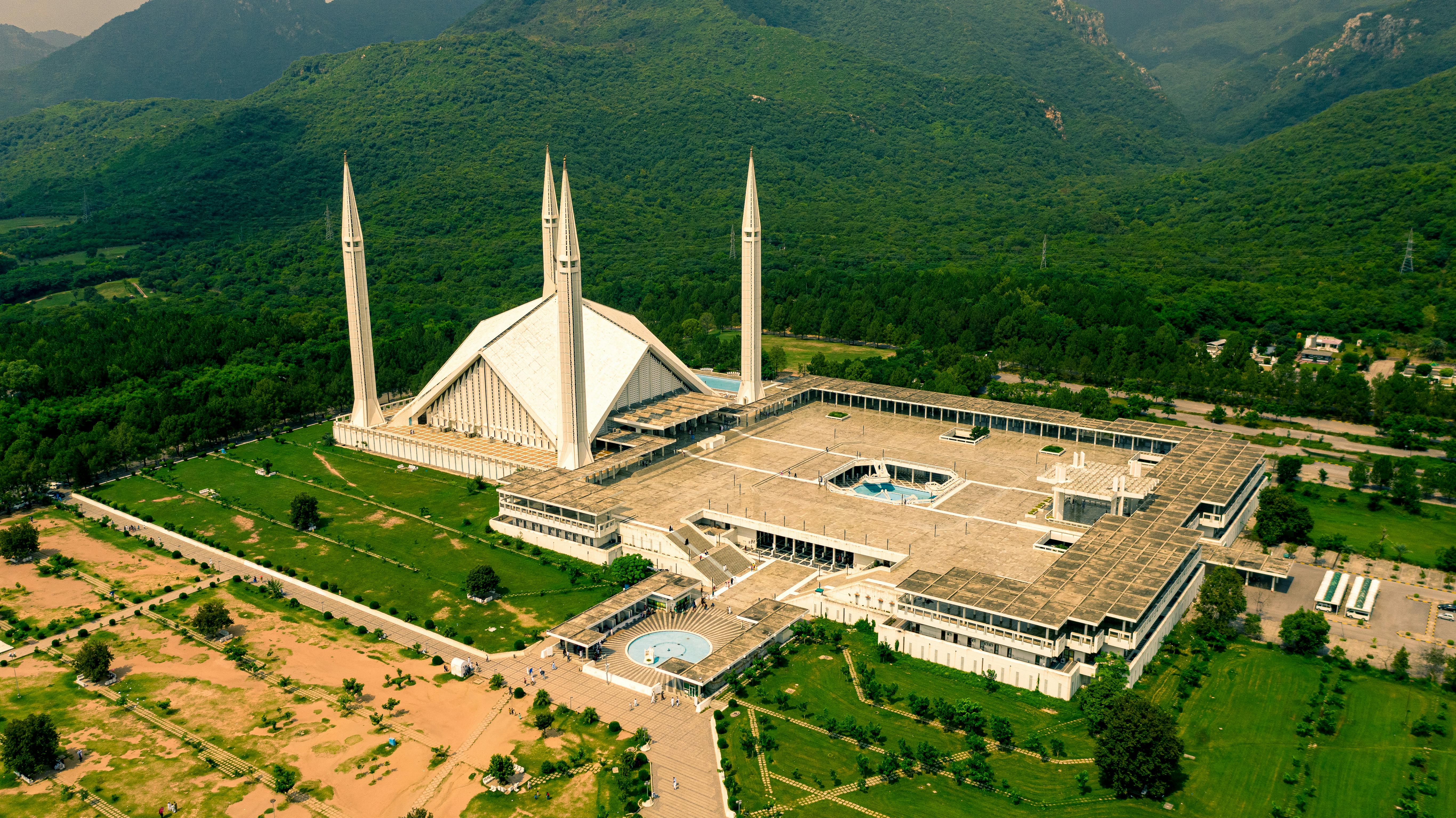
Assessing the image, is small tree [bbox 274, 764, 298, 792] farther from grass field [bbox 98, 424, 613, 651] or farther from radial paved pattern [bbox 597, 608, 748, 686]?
radial paved pattern [bbox 597, 608, 748, 686]

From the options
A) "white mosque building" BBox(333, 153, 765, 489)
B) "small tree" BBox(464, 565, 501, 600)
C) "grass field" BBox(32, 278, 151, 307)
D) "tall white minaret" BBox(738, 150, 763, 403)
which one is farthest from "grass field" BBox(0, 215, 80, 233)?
"small tree" BBox(464, 565, 501, 600)

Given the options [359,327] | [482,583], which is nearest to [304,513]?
[482,583]

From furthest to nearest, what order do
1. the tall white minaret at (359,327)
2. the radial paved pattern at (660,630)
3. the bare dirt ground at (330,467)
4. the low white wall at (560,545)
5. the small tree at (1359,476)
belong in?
the tall white minaret at (359,327)
the bare dirt ground at (330,467)
the small tree at (1359,476)
the low white wall at (560,545)
the radial paved pattern at (660,630)

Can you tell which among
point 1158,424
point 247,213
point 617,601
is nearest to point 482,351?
point 617,601

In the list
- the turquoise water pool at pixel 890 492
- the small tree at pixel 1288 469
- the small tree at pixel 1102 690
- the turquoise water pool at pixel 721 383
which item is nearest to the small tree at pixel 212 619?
the turquoise water pool at pixel 890 492

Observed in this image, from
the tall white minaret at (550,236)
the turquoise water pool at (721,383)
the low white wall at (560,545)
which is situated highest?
the tall white minaret at (550,236)

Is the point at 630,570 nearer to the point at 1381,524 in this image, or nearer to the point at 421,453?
the point at 421,453

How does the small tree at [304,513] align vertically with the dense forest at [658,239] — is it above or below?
below

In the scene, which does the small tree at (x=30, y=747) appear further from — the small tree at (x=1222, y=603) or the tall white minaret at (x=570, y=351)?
the small tree at (x=1222, y=603)
